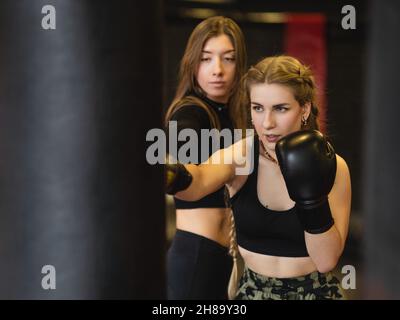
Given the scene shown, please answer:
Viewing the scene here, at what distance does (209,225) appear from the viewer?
166 cm

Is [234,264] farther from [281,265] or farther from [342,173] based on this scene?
[342,173]

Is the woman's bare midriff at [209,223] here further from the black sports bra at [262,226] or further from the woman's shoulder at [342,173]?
the woman's shoulder at [342,173]

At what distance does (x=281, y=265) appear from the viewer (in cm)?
158

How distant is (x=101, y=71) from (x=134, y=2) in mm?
144

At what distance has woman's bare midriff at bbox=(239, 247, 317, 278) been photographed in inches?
62.1

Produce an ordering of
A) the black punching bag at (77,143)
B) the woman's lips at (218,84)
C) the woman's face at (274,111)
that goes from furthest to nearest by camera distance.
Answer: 1. the woman's lips at (218,84)
2. the woman's face at (274,111)
3. the black punching bag at (77,143)

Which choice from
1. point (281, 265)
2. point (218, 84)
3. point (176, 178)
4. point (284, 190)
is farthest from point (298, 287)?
point (218, 84)

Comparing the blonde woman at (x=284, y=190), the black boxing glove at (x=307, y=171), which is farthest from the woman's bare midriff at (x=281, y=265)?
the black boxing glove at (x=307, y=171)

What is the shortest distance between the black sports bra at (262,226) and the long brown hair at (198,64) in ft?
0.29

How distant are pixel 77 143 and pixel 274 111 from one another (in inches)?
16.0

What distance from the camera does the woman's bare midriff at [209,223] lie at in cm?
165

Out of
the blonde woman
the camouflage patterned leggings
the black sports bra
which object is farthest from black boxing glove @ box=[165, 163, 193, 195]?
the camouflage patterned leggings

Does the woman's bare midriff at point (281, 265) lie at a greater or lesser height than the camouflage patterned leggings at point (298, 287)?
greater
